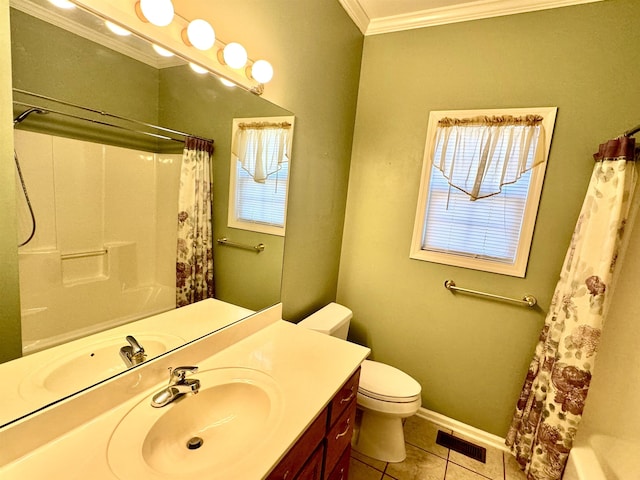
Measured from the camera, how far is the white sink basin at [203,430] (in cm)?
69

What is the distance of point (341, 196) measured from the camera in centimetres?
209

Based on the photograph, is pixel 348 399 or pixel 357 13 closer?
pixel 348 399

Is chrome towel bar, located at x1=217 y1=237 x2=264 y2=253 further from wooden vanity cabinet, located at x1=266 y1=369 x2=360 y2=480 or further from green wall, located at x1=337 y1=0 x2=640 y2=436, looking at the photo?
green wall, located at x1=337 y1=0 x2=640 y2=436

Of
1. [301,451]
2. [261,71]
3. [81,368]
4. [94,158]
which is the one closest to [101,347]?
[81,368]

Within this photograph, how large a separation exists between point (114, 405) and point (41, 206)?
23.2 inches

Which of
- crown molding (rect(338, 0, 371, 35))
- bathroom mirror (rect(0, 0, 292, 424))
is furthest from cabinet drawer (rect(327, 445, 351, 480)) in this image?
crown molding (rect(338, 0, 371, 35))

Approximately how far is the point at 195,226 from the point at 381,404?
4.44ft

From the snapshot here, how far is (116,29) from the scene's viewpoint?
30.8 inches

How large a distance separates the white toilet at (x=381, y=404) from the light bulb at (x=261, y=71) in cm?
129

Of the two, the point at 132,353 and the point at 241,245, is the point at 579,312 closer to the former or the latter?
the point at 241,245

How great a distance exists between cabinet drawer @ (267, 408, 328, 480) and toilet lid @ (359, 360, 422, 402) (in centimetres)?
71

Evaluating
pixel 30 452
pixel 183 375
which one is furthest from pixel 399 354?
pixel 30 452

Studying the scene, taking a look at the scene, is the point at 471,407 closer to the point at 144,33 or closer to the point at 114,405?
the point at 114,405

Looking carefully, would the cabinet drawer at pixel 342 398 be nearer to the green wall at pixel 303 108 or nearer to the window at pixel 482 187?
the green wall at pixel 303 108
